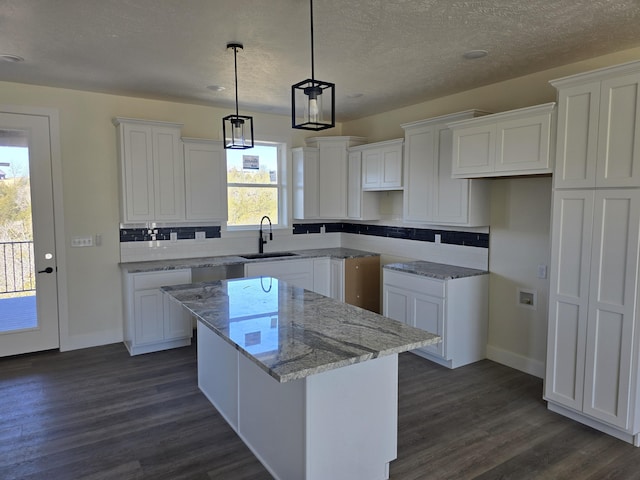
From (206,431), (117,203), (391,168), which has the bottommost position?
(206,431)

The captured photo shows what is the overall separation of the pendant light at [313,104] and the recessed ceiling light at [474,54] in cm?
162

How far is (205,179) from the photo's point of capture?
15.8 feet

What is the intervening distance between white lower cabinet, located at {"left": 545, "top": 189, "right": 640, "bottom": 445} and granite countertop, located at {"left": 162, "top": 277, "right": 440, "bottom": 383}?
1.44 metres

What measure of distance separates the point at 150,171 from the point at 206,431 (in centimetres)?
274

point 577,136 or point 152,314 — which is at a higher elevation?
point 577,136

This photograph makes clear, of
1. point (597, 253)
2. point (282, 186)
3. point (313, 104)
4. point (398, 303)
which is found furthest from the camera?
point (282, 186)

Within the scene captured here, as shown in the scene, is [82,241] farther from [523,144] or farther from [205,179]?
[523,144]

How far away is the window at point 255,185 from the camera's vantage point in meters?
5.33

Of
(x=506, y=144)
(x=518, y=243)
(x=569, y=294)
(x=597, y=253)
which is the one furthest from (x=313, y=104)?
(x=518, y=243)

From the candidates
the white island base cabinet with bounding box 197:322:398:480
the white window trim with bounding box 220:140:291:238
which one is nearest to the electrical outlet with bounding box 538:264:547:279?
the white island base cabinet with bounding box 197:322:398:480

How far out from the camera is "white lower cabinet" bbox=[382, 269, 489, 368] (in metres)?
3.95

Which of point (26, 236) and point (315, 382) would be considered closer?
point (315, 382)

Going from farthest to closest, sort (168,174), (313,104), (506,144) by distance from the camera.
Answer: (168,174) < (506,144) < (313,104)

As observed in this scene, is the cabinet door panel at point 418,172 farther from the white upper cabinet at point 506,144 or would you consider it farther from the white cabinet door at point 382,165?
the white upper cabinet at point 506,144
